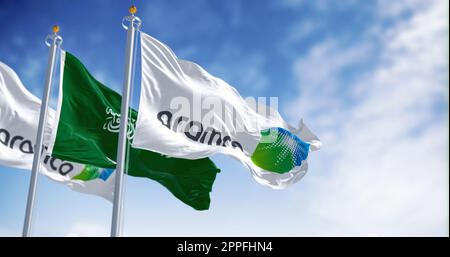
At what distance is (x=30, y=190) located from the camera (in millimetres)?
12469

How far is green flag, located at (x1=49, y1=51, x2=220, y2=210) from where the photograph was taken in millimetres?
11992

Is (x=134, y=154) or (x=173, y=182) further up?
(x=134, y=154)

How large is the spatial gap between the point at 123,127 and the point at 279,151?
4.84m

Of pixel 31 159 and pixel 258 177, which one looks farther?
pixel 31 159

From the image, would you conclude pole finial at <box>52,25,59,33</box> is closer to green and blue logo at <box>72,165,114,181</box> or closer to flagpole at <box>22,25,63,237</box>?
flagpole at <box>22,25,63,237</box>

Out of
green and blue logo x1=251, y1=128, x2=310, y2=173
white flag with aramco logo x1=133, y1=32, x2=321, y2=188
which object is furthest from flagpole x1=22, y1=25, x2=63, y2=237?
green and blue logo x1=251, y1=128, x2=310, y2=173

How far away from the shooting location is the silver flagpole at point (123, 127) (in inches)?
398

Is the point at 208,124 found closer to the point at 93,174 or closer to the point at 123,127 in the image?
the point at 123,127

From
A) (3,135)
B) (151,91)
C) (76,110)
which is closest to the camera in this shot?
(151,91)
